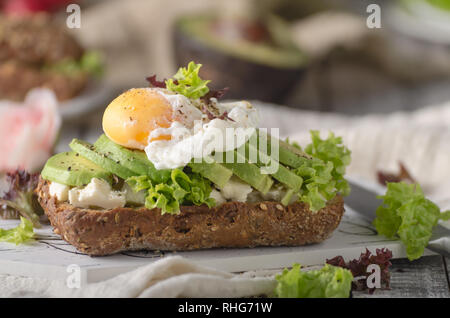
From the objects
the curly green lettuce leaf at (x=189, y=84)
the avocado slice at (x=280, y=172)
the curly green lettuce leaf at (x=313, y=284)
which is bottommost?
the curly green lettuce leaf at (x=313, y=284)

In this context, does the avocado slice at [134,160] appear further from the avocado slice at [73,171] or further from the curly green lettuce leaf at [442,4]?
the curly green lettuce leaf at [442,4]

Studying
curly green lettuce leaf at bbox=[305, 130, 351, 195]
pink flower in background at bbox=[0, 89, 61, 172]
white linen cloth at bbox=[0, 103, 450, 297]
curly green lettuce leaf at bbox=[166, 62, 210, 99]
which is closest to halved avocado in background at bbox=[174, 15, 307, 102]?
white linen cloth at bbox=[0, 103, 450, 297]

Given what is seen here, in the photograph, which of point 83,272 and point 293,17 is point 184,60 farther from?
point 83,272

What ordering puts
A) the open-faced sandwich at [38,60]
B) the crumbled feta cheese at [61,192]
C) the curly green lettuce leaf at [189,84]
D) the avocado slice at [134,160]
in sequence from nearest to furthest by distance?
the avocado slice at [134,160]
the crumbled feta cheese at [61,192]
the curly green lettuce leaf at [189,84]
the open-faced sandwich at [38,60]

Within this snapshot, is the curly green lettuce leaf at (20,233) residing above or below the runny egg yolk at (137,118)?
below

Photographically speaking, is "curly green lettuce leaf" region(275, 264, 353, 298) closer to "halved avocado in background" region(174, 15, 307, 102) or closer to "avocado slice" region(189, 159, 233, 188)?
"avocado slice" region(189, 159, 233, 188)

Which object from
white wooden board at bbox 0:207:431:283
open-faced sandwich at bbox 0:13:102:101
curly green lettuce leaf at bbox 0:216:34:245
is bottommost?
white wooden board at bbox 0:207:431:283

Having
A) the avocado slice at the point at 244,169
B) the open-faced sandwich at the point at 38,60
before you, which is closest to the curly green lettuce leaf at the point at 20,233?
the avocado slice at the point at 244,169
